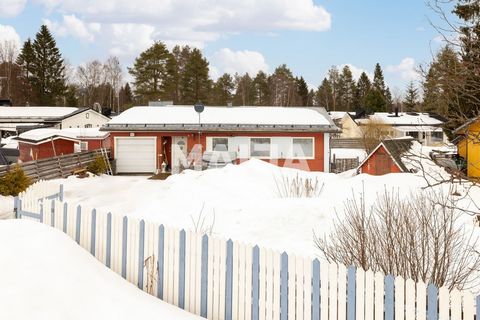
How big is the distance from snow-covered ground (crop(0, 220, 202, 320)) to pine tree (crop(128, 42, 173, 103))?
2484 inches

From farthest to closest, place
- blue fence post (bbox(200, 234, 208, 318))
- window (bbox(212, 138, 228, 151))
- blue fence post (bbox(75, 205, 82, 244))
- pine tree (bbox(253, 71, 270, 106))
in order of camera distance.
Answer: pine tree (bbox(253, 71, 270, 106))
window (bbox(212, 138, 228, 151))
blue fence post (bbox(75, 205, 82, 244))
blue fence post (bbox(200, 234, 208, 318))

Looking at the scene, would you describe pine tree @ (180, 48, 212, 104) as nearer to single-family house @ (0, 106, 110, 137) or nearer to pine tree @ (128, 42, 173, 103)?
pine tree @ (128, 42, 173, 103)

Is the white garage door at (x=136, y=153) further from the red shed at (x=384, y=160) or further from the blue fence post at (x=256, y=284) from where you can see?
the blue fence post at (x=256, y=284)

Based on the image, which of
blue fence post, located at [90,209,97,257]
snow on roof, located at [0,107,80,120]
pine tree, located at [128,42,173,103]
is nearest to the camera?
blue fence post, located at [90,209,97,257]

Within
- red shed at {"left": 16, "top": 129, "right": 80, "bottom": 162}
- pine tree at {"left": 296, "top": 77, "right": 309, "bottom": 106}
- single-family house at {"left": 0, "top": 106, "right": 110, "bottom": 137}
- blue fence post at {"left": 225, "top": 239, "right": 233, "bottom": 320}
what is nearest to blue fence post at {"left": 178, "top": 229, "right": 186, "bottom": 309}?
blue fence post at {"left": 225, "top": 239, "right": 233, "bottom": 320}

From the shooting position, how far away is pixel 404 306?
209 inches

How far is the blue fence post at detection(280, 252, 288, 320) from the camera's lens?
5.90 m

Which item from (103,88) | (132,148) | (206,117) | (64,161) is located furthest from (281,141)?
(103,88)

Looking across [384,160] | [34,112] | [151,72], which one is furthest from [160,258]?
[151,72]

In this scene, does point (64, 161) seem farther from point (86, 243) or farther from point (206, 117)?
point (86, 243)

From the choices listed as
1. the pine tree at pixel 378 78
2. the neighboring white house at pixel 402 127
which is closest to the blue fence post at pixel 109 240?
the neighboring white house at pixel 402 127

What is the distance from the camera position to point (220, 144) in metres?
28.5

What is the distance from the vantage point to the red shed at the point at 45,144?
28.0 metres

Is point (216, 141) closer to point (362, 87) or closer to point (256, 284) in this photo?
point (256, 284)
